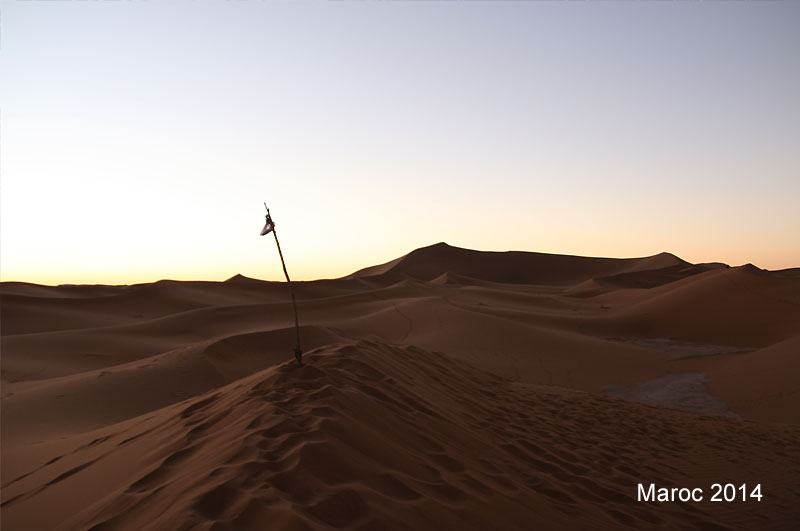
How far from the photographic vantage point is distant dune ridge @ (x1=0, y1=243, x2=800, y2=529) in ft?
10.3

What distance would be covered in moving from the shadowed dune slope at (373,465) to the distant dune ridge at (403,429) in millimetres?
19

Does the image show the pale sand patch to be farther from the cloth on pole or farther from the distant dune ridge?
the cloth on pole

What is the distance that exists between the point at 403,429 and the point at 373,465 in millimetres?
798

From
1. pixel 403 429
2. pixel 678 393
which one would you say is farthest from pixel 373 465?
pixel 678 393

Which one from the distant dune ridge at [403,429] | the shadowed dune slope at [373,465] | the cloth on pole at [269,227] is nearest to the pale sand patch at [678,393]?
the distant dune ridge at [403,429]

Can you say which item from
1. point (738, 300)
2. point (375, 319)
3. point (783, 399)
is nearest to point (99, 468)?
point (783, 399)

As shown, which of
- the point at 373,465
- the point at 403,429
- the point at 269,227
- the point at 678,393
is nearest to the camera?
the point at 373,465

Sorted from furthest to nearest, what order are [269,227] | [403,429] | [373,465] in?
[269,227]
[403,429]
[373,465]

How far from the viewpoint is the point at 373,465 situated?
3.38m

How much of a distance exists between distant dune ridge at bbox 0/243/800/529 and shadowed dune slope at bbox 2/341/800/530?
0.02 metres

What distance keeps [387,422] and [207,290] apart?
26827 millimetres

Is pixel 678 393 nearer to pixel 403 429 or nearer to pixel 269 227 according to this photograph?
pixel 403 429

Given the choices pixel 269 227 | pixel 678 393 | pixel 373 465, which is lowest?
pixel 678 393

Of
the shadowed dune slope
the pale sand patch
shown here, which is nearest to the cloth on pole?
the shadowed dune slope
